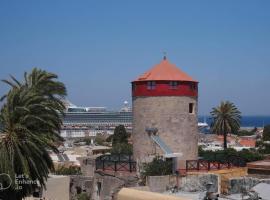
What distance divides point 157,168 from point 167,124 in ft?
11.7

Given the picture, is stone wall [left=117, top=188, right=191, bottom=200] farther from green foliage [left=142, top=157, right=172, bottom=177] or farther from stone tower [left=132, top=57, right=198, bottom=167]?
stone tower [left=132, top=57, right=198, bottom=167]

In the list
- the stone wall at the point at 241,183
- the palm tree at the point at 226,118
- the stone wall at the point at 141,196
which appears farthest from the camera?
the palm tree at the point at 226,118

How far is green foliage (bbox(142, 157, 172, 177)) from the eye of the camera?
1013 inches

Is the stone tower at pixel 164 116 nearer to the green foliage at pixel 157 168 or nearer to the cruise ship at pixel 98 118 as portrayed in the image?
the green foliage at pixel 157 168

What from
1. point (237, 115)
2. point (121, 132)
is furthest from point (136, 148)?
point (121, 132)

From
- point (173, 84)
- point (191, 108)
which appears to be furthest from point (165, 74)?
point (191, 108)

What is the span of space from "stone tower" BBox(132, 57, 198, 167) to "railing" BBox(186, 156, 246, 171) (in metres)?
1.06

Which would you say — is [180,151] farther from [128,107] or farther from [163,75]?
[128,107]

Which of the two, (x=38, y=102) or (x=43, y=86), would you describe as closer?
(x=38, y=102)

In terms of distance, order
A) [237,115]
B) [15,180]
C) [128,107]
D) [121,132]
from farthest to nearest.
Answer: [128,107], [121,132], [237,115], [15,180]

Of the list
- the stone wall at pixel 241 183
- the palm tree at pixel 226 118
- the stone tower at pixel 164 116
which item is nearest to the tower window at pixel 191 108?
the stone tower at pixel 164 116

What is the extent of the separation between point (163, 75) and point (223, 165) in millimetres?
6404

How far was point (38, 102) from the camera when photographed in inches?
755

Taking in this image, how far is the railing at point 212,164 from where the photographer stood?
27.0 meters
